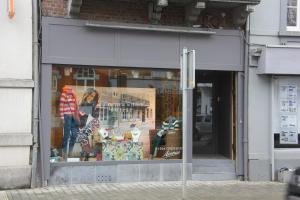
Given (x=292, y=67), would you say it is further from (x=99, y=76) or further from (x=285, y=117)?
(x=99, y=76)

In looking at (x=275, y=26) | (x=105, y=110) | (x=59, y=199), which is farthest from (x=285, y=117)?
(x=59, y=199)

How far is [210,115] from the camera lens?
1506cm

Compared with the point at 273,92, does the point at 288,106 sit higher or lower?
lower

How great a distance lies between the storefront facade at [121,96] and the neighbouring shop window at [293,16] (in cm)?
149

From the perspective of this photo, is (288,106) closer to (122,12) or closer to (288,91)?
(288,91)

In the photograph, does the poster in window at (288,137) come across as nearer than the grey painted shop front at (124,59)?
No

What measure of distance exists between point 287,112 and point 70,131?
5.32 metres

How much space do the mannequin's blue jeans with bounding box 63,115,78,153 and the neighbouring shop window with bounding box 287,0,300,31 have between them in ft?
18.9

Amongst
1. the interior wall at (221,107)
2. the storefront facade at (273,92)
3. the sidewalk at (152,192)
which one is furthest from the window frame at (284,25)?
the sidewalk at (152,192)

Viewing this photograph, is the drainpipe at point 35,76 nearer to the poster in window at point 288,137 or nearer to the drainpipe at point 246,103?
the drainpipe at point 246,103

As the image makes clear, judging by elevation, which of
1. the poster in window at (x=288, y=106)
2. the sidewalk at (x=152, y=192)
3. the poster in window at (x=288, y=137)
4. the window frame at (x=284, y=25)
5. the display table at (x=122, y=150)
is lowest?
the sidewalk at (x=152, y=192)

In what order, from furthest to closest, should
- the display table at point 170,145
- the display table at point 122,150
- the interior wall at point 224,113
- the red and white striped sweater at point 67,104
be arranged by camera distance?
1. the interior wall at point 224,113
2. the display table at point 170,145
3. the display table at point 122,150
4. the red and white striped sweater at point 67,104

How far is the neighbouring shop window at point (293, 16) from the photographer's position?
1399 centimetres

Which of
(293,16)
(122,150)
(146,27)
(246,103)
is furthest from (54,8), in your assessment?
(293,16)
